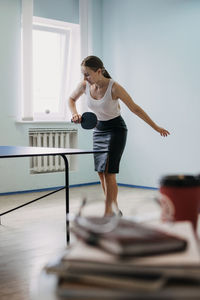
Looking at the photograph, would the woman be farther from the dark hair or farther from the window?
the window

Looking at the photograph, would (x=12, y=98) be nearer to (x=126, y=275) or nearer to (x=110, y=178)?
(x=110, y=178)

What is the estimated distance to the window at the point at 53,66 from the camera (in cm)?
611

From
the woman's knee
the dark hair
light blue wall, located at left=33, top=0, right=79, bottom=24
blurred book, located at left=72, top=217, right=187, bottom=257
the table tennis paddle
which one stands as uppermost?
light blue wall, located at left=33, top=0, right=79, bottom=24

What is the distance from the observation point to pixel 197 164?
5.54 meters

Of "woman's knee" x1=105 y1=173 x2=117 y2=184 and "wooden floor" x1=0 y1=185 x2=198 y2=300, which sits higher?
"woman's knee" x1=105 y1=173 x2=117 y2=184

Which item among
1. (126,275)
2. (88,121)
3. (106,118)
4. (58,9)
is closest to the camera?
(126,275)

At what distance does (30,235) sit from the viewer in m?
3.62

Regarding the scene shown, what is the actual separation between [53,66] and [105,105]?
2770mm

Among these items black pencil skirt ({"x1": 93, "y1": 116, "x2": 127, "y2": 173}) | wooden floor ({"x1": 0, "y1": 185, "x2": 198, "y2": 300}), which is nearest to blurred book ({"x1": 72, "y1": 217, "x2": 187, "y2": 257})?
wooden floor ({"x1": 0, "y1": 185, "x2": 198, "y2": 300})

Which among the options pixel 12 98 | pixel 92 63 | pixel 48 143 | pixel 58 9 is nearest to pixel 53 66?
pixel 58 9

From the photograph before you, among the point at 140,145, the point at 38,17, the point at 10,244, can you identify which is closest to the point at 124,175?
the point at 140,145

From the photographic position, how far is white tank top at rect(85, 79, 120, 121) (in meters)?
3.71

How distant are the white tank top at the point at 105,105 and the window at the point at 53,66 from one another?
214cm

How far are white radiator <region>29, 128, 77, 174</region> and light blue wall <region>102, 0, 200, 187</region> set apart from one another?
90 centimetres
